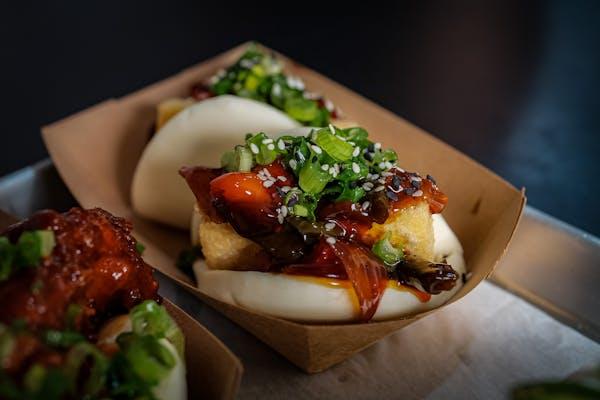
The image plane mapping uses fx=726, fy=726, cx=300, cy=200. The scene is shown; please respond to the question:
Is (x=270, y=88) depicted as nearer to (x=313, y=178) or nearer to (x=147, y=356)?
(x=313, y=178)

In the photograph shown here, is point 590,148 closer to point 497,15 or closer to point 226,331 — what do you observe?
point 497,15

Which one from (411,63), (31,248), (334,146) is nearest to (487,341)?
(334,146)

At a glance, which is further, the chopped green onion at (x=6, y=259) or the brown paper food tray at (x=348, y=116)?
the brown paper food tray at (x=348, y=116)

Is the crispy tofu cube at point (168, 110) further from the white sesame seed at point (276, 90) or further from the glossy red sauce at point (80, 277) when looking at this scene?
the glossy red sauce at point (80, 277)

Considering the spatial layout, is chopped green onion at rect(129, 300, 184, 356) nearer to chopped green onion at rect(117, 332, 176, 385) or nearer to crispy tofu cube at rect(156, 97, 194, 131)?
chopped green onion at rect(117, 332, 176, 385)

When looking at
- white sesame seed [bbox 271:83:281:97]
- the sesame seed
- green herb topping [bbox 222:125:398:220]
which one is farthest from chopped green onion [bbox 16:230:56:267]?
white sesame seed [bbox 271:83:281:97]

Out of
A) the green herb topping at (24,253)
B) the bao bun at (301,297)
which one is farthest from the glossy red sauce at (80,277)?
the bao bun at (301,297)
